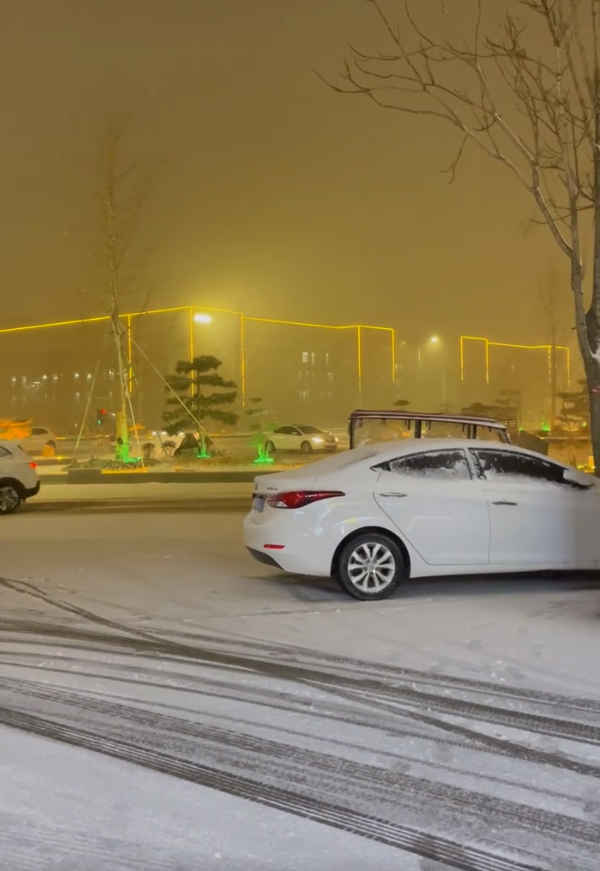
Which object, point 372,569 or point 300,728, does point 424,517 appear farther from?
point 300,728

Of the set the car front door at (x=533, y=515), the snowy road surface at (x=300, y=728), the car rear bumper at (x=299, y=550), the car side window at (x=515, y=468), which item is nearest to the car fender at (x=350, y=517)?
the car rear bumper at (x=299, y=550)

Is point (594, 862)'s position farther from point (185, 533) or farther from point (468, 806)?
point (185, 533)

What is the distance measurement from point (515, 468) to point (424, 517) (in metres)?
1.13

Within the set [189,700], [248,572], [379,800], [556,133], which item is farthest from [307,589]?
[556,133]

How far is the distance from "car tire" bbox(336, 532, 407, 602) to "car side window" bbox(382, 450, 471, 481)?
69 centimetres

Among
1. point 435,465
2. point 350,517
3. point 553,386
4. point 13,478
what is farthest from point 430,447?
point 553,386

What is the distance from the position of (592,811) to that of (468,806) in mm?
562

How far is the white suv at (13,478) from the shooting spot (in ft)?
50.3

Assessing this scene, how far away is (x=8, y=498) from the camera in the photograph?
50.7ft

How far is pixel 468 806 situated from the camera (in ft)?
12.5

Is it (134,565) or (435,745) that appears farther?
(134,565)

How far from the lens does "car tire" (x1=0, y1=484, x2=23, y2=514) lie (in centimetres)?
1541

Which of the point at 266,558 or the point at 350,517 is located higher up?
the point at 350,517

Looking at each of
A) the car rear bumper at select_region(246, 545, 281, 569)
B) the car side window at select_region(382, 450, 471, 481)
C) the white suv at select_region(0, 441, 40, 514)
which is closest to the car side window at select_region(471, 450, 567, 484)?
the car side window at select_region(382, 450, 471, 481)
